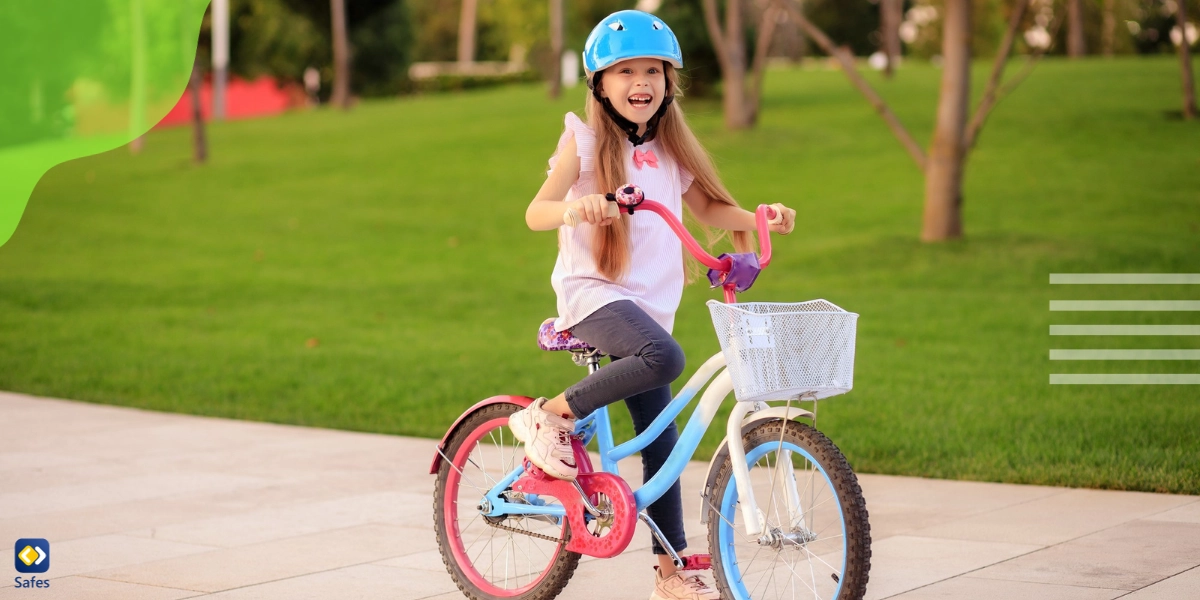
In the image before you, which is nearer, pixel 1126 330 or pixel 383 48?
pixel 1126 330

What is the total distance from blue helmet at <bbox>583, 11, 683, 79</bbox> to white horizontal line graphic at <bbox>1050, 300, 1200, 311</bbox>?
9.75 metres

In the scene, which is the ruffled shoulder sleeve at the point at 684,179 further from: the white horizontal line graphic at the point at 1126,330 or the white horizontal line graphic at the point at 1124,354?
the white horizontal line graphic at the point at 1126,330

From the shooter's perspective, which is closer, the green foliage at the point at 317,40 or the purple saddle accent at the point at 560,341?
the purple saddle accent at the point at 560,341

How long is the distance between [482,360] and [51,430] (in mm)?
3559

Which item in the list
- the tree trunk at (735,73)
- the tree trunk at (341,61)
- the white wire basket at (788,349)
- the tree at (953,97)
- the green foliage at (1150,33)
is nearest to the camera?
the white wire basket at (788,349)

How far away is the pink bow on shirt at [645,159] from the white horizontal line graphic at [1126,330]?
8.15 meters

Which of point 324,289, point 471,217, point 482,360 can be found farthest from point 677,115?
point 471,217

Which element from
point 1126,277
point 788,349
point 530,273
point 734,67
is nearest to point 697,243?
point 788,349

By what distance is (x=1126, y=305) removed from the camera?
1301cm

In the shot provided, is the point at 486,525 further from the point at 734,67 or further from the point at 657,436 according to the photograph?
the point at 734,67

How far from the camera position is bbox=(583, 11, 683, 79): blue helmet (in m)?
4.10

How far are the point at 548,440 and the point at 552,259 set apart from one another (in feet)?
44.0

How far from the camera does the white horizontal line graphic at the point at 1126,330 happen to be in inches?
451

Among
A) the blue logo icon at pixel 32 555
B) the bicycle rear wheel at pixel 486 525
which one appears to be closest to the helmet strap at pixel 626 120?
the bicycle rear wheel at pixel 486 525
